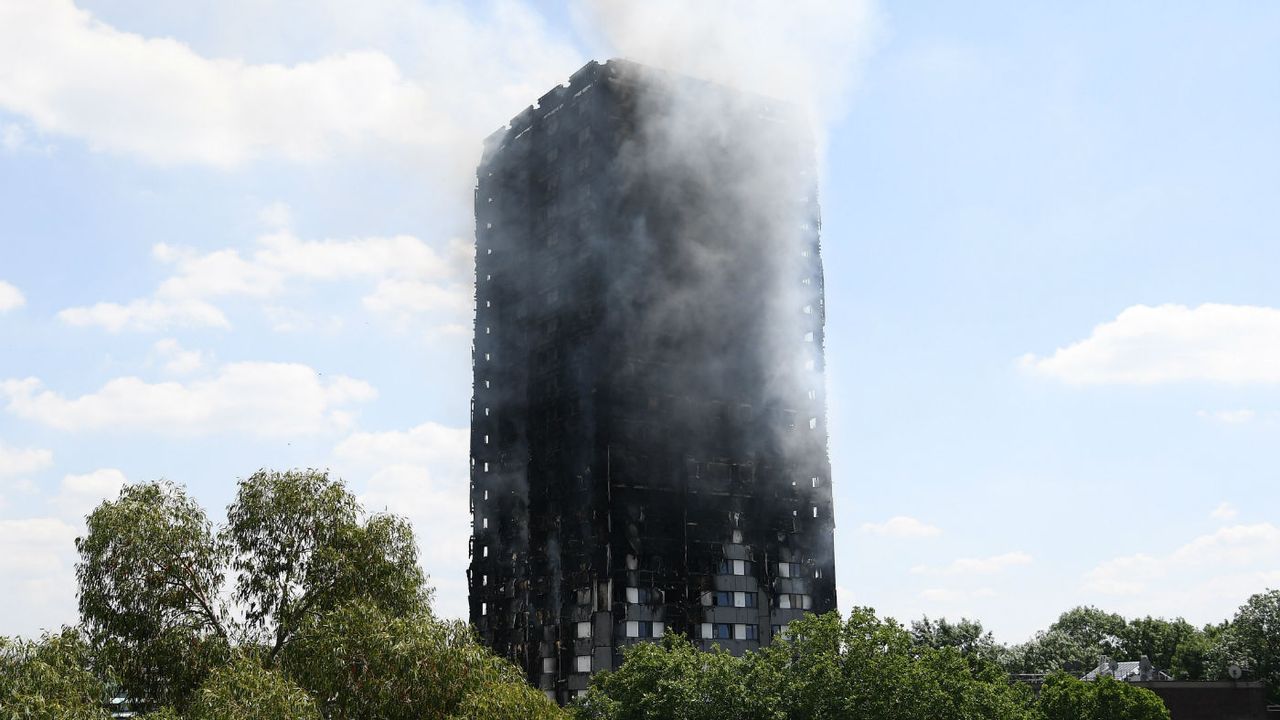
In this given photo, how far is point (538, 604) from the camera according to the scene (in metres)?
138

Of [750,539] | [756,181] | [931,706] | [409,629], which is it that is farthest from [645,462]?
[409,629]

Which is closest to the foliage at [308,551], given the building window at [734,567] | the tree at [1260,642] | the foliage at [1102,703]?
the foliage at [1102,703]

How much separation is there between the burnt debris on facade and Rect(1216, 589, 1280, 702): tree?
177ft

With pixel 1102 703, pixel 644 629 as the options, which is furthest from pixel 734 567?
pixel 1102 703

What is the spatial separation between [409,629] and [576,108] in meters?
111

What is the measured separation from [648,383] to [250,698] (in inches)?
3991

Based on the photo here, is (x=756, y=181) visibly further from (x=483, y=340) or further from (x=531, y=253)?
(x=483, y=340)

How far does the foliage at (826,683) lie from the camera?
70250 millimetres

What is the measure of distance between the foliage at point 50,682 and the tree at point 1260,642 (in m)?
145

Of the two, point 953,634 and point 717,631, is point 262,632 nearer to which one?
point 717,631

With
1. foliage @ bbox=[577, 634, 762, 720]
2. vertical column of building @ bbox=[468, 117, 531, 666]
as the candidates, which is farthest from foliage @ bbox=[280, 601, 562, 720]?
vertical column of building @ bbox=[468, 117, 531, 666]

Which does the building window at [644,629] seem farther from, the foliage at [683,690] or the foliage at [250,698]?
the foliage at [250,698]

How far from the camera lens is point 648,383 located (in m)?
140

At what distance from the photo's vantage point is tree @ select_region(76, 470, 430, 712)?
4638cm
